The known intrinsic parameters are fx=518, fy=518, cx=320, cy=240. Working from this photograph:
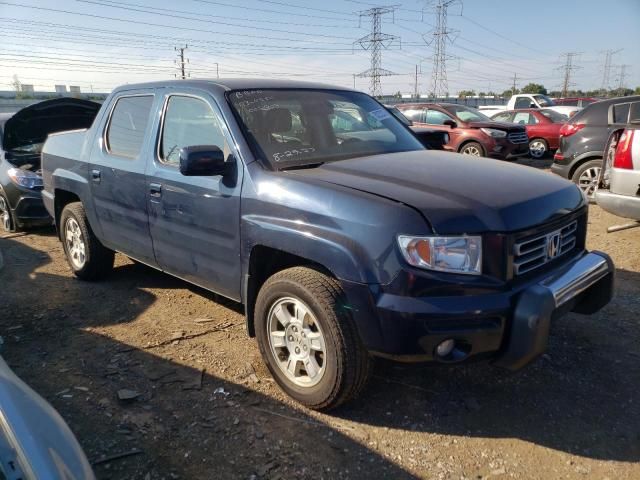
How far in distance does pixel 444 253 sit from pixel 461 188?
1.52ft

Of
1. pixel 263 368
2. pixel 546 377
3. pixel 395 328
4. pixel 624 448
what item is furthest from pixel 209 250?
pixel 624 448

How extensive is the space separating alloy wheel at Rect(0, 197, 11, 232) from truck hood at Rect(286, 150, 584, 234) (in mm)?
5709

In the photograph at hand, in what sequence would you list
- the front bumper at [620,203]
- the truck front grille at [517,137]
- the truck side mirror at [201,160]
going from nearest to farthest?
the truck side mirror at [201,160], the front bumper at [620,203], the truck front grille at [517,137]

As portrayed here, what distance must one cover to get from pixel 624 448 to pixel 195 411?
2266 millimetres

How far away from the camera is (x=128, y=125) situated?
4258 mm

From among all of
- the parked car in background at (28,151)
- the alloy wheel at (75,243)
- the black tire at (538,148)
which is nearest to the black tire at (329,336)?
the alloy wheel at (75,243)

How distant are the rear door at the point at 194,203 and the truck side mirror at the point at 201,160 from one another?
0.46 feet

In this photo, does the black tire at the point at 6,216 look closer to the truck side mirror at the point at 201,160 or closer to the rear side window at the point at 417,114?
the truck side mirror at the point at 201,160

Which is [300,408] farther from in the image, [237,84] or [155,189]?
[237,84]

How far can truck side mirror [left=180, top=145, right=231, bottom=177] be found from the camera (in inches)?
115

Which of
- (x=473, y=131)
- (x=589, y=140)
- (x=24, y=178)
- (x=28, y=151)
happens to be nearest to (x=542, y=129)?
(x=473, y=131)

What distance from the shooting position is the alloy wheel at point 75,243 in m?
5.02

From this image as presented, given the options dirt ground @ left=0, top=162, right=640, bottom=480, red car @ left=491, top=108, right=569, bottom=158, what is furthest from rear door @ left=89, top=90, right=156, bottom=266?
red car @ left=491, top=108, right=569, bottom=158

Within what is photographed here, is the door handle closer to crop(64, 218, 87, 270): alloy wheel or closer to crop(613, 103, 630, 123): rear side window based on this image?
crop(64, 218, 87, 270): alloy wheel
